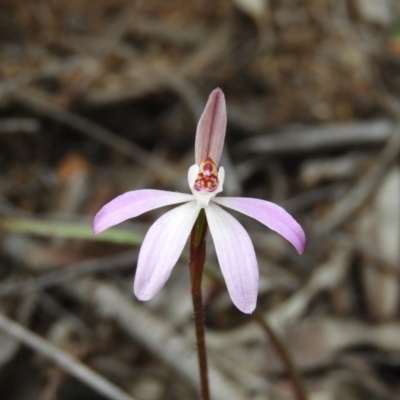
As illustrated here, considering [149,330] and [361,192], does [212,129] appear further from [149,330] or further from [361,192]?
[361,192]

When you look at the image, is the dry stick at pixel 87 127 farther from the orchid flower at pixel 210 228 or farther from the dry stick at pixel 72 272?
the orchid flower at pixel 210 228

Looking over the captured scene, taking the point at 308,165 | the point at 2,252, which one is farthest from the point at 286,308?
the point at 2,252

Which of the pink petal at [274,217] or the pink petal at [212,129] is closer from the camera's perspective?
the pink petal at [274,217]

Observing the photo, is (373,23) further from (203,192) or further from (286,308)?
(203,192)

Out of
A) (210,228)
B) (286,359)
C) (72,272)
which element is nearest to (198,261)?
(210,228)

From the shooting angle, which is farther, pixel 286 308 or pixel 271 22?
pixel 271 22

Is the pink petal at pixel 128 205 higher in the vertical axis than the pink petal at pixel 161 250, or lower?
higher

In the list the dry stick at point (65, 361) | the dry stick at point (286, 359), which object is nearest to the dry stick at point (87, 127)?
the dry stick at point (65, 361)
